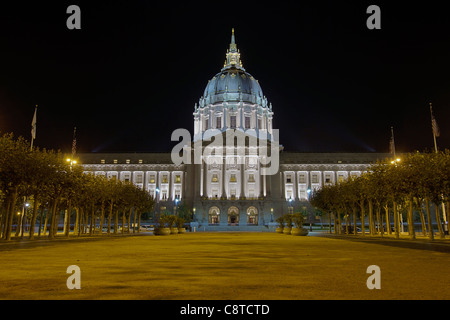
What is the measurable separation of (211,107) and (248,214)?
37.8 m

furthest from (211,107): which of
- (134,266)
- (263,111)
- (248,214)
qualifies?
(134,266)

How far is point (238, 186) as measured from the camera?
347 feet

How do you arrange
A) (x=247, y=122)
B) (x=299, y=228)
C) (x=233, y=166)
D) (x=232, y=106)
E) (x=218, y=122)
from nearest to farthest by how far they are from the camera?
(x=299, y=228) < (x=233, y=166) < (x=232, y=106) < (x=247, y=122) < (x=218, y=122)

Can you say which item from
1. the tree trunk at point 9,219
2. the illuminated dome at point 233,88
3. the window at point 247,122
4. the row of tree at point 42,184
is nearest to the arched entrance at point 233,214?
the window at point 247,122

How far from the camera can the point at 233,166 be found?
4193 inches

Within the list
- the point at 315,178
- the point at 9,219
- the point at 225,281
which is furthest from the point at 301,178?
the point at 225,281

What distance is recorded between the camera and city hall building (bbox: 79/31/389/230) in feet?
324

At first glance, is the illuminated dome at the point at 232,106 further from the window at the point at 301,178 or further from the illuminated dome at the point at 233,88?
the window at the point at 301,178

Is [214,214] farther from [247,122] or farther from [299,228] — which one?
[299,228]

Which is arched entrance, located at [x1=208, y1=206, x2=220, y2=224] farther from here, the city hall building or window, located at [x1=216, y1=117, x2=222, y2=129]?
window, located at [x1=216, y1=117, x2=222, y2=129]

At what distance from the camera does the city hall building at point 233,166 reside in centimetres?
9875

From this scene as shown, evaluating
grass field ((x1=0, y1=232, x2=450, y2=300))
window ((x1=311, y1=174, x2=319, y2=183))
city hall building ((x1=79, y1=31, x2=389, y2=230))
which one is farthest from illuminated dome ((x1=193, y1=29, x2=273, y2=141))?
grass field ((x1=0, y1=232, x2=450, y2=300))
